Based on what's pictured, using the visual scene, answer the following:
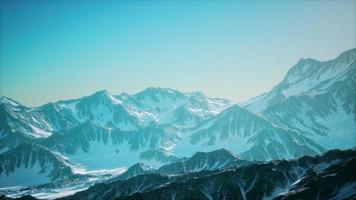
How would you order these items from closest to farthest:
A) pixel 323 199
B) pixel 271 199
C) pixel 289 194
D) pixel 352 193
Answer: pixel 352 193, pixel 323 199, pixel 289 194, pixel 271 199

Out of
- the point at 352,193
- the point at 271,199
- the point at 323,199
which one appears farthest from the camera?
the point at 271,199

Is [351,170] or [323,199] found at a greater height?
[351,170]

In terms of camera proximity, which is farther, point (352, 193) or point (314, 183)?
point (314, 183)

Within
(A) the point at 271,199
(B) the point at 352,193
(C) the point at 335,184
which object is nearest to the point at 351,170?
(C) the point at 335,184

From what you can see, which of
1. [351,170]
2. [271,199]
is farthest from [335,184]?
[271,199]

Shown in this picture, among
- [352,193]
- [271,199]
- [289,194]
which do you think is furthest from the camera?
[271,199]

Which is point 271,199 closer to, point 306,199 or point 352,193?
point 306,199

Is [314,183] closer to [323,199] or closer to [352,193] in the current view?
[323,199]

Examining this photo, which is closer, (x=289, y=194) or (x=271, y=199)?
(x=289, y=194)
